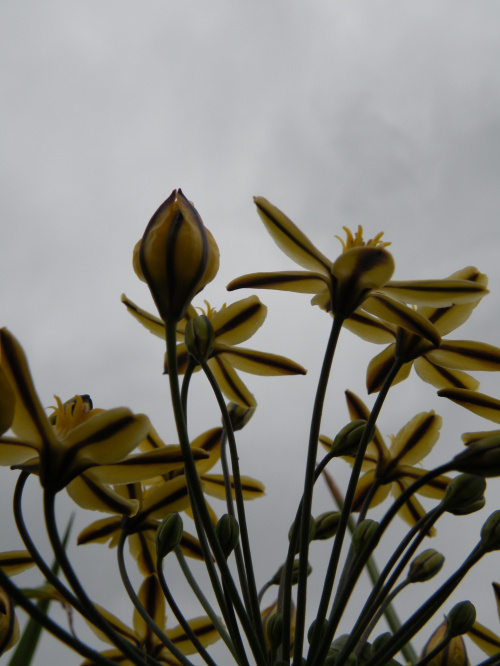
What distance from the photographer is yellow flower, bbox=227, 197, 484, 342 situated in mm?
876

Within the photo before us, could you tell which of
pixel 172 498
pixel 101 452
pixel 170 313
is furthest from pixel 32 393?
pixel 172 498

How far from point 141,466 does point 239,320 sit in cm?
39

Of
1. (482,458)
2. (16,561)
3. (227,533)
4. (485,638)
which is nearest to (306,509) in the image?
(227,533)

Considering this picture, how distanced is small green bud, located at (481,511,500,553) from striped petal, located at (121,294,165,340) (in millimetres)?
596

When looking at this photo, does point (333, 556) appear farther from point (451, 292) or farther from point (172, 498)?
point (451, 292)

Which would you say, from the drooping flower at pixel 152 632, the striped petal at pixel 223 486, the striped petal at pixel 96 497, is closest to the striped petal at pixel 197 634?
the drooping flower at pixel 152 632

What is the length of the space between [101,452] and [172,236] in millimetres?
279

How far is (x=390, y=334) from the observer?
1.07 meters

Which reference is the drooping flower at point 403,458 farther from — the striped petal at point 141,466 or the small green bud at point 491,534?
the striped petal at point 141,466

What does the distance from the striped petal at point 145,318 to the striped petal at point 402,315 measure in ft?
1.21

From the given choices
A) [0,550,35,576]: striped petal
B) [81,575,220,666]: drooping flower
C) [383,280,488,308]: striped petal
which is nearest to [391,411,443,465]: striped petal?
[383,280,488,308]: striped petal

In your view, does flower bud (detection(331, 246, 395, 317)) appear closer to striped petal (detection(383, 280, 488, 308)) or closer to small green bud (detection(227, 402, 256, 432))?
striped petal (detection(383, 280, 488, 308))

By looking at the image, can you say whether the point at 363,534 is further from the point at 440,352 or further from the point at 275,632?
the point at 440,352

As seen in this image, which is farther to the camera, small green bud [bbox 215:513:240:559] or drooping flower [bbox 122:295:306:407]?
drooping flower [bbox 122:295:306:407]
